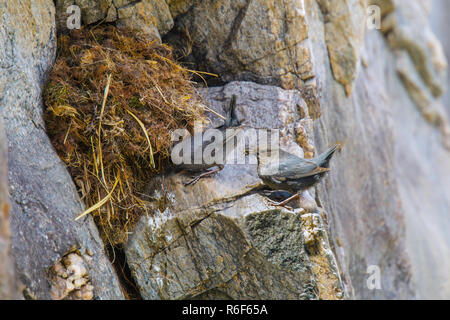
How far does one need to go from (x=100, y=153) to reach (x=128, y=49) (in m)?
1.26

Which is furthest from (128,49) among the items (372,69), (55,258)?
(372,69)

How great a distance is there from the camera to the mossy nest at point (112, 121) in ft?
12.1

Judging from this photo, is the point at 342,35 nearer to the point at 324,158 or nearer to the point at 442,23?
the point at 324,158

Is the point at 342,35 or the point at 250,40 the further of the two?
the point at 342,35

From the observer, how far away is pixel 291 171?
3.48 m

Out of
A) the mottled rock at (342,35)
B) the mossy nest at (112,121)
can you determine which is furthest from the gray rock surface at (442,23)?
the mossy nest at (112,121)

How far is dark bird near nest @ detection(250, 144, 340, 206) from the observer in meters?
3.48

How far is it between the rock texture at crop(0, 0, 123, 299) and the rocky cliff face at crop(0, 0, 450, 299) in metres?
0.01

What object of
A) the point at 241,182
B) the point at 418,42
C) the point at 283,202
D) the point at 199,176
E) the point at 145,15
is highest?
the point at 145,15

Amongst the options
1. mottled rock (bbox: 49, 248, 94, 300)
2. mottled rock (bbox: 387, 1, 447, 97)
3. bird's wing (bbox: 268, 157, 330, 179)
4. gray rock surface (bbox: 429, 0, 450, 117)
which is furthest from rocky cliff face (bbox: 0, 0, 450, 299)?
gray rock surface (bbox: 429, 0, 450, 117)

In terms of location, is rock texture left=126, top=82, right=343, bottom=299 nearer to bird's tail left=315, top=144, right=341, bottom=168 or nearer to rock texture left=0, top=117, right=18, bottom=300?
bird's tail left=315, top=144, right=341, bottom=168

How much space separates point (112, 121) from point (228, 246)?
1.56 meters

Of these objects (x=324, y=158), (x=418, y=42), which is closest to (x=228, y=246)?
(x=324, y=158)
